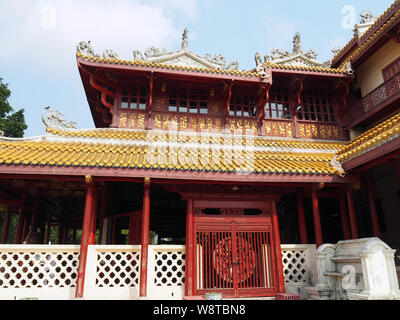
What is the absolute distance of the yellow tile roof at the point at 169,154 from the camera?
726cm

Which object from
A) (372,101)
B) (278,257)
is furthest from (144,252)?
(372,101)

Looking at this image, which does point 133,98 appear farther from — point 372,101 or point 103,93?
point 372,101

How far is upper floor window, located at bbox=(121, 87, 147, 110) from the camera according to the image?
1080cm

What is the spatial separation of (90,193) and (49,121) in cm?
325

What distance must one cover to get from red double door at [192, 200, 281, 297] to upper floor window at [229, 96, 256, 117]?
14.5 feet

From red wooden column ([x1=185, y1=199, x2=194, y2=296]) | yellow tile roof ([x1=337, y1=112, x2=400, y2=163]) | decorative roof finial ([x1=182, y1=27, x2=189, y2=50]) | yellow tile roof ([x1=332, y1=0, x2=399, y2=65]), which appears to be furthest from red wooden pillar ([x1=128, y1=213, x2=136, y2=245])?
yellow tile roof ([x1=332, y1=0, x2=399, y2=65])

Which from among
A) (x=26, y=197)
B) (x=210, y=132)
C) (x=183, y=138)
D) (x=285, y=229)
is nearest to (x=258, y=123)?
(x=210, y=132)

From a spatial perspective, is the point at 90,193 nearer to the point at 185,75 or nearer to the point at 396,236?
the point at 185,75

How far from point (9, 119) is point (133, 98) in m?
18.3

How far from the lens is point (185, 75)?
1029cm

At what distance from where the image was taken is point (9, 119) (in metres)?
23.8

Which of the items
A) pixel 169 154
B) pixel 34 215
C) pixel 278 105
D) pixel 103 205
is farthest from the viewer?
pixel 278 105

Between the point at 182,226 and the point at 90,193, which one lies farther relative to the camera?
the point at 182,226

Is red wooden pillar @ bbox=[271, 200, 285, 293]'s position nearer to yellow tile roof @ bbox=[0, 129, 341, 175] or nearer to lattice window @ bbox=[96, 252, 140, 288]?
yellow tile roof @ bbox=[0, 129, 341, 175]
